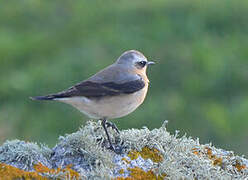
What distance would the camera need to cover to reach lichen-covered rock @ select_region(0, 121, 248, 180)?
16.1ft

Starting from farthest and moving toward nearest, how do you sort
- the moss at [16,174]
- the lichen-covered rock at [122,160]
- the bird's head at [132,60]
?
1. the bird's head at [132,60]
2. the lichen-covered rock at [122,160]
3. the moss at [16,174]

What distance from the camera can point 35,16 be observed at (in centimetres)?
1362

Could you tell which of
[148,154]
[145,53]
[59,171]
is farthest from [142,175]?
[145,53]

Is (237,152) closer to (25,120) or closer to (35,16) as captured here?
(25,120)

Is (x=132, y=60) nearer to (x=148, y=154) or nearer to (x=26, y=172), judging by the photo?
(x=148, y=154)

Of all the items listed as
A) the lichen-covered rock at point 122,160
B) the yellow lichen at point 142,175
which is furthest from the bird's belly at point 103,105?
the yellow lichen at point 142,175

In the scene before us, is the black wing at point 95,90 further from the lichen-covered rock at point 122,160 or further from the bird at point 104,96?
the lichen-covered rock at point 122,160

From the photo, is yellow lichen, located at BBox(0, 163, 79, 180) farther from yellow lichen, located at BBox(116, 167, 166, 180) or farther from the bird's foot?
the bird's foot

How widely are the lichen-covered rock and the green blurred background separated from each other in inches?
157

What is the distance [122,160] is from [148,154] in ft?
1.15

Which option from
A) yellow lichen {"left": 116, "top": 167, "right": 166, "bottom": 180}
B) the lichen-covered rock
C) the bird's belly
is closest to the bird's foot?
the lichen-covered rock

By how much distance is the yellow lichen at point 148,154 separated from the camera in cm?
536

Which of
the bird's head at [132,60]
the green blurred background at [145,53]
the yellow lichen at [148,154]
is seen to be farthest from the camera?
the green blurred background at [145,53]

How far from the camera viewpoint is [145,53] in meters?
11.8
